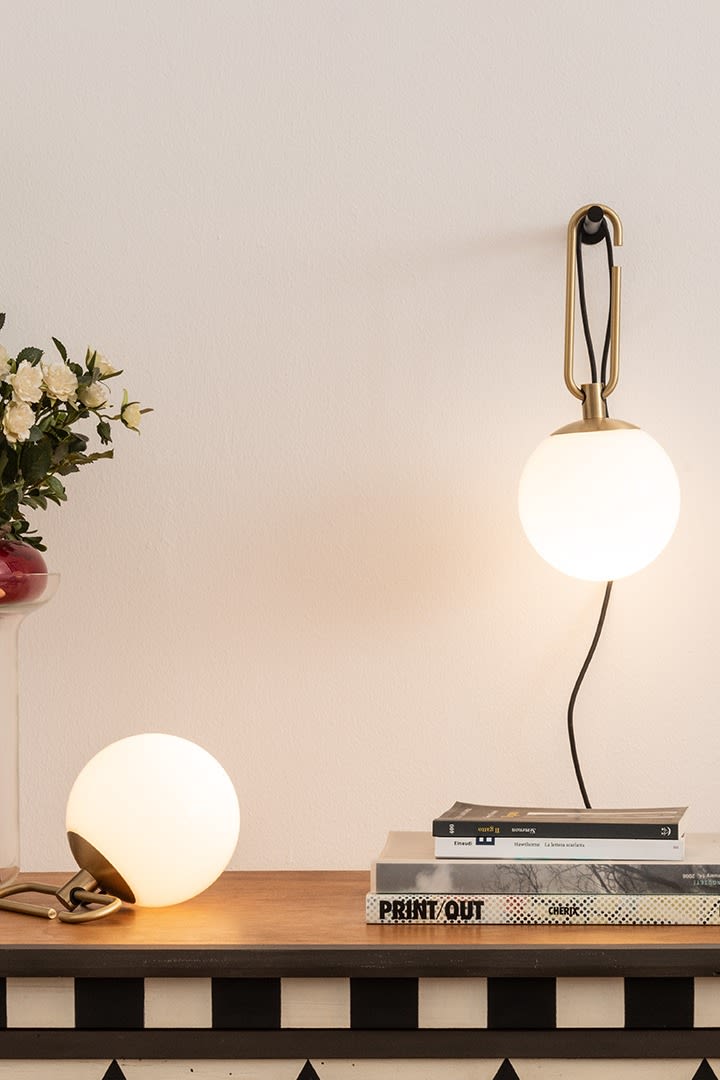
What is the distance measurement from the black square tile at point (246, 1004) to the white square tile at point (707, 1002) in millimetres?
342

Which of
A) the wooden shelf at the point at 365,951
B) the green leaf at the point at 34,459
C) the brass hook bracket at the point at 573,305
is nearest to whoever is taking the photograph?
the wooden shelf at the point at 365,951

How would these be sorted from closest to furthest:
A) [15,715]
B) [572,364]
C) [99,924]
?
[99,924] → [15,715] → [572,364]

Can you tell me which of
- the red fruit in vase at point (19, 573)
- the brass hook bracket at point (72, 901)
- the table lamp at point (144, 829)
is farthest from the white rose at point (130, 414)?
the brass hook bracket at point (72, 901)

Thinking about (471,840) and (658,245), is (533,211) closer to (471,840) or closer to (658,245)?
(658,245)

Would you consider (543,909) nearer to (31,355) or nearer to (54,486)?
(54,486)

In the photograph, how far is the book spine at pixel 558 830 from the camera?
1035 millimetres

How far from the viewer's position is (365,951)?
940 mm

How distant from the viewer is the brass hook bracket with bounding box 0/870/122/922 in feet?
3.44

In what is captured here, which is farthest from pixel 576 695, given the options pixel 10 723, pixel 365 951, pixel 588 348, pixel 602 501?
pixel 10 723

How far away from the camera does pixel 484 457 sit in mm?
1375

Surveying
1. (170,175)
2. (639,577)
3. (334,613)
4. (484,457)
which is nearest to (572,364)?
(484,457)

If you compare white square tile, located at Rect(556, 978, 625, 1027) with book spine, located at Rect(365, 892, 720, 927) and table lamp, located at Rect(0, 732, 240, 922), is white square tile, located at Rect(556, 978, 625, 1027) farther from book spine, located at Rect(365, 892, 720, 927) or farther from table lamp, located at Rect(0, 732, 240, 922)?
table lamp, located at Rect(0, 732, 240, 922)

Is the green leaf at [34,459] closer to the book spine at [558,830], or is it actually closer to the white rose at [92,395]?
the white rose at [92,395]

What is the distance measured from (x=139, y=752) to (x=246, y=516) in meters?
0.38
